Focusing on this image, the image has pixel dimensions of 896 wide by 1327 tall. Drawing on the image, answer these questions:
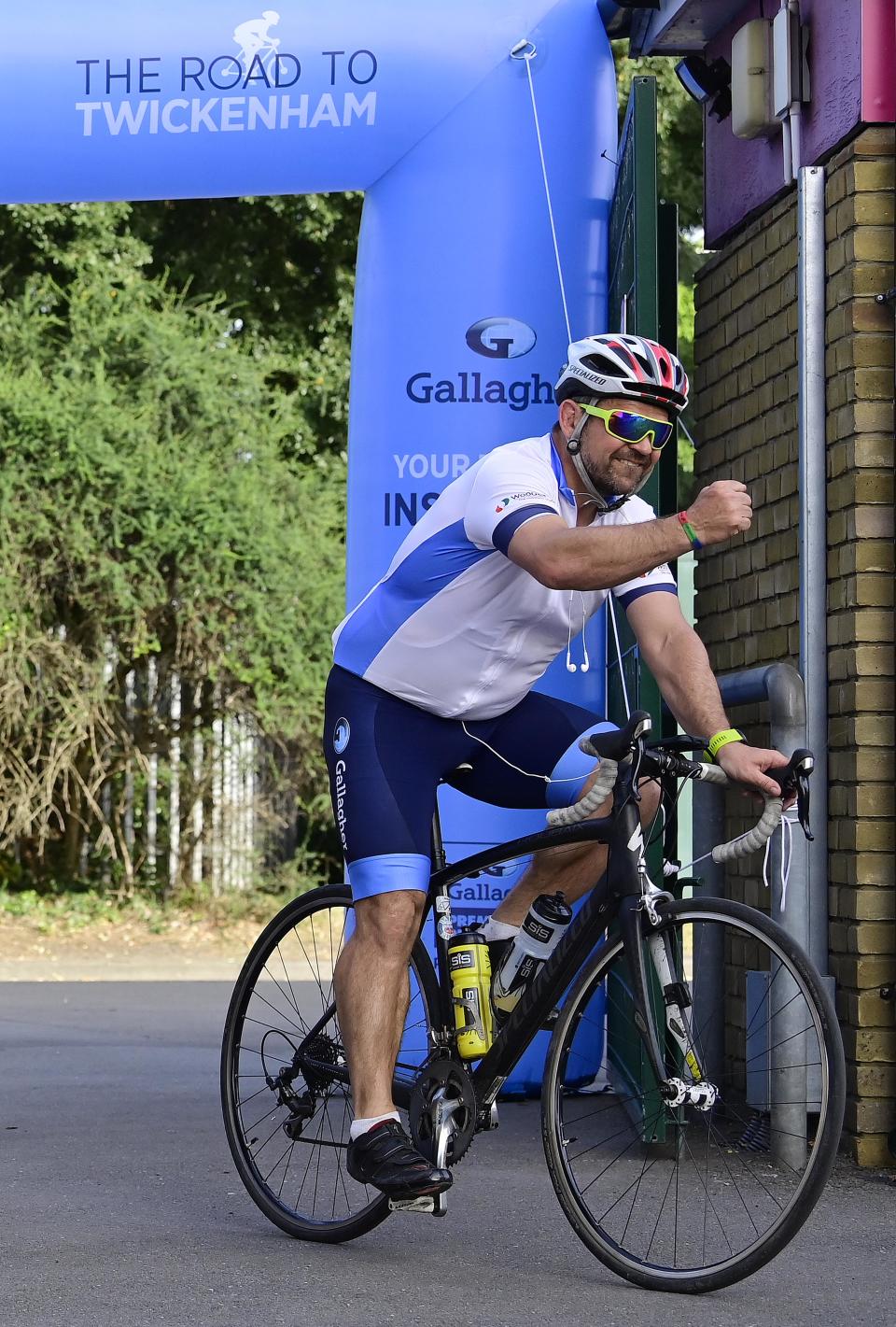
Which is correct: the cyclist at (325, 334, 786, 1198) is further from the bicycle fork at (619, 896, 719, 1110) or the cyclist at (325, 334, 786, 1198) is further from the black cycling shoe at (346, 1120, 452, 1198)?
the bicycle fork at (619, 896, 719, 1110)

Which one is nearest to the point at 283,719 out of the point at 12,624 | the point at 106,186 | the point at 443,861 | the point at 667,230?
the point at 12,624

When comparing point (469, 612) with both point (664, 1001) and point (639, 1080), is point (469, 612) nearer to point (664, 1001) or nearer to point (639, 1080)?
point (664, 1001)

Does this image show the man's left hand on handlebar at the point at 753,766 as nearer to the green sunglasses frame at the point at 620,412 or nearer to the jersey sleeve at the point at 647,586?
the jersey sleeve at the point at 647,586

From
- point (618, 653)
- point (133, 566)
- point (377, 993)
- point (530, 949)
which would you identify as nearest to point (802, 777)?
point (530, 949)

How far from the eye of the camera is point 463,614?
4121mm

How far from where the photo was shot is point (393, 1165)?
3916 millimetres

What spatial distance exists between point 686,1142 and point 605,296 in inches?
126

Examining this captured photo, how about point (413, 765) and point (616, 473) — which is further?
point (413, 765)

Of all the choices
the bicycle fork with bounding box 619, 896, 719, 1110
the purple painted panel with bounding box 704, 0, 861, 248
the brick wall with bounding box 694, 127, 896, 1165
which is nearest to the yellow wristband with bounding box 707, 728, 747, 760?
the bicycle fork with bounding box 619, 896, 719, 1110

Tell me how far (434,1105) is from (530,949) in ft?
1.36

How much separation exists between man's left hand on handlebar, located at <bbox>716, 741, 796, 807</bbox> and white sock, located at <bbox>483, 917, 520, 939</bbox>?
0.75 metres

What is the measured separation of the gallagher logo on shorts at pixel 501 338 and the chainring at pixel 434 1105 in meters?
Result: 2.98

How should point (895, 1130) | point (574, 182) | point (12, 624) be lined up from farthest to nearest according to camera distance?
point (12, 624) → point (574, 182) → point (895, 1130)

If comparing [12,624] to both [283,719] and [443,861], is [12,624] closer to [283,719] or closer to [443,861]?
[283,719]
